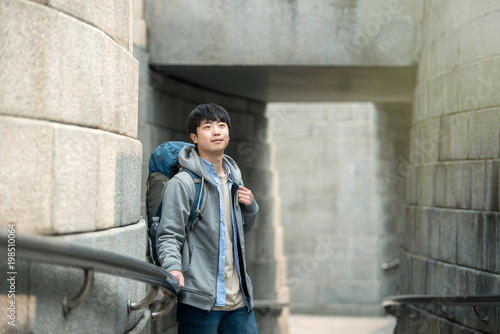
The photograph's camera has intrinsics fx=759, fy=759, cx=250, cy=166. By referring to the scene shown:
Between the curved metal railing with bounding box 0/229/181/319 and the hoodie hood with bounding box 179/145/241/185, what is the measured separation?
58 centimetres

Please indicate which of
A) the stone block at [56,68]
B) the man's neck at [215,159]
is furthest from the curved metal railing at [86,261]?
the man's neck at [215,159]

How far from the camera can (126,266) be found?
2998 millimetres

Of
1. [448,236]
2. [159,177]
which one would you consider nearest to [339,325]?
[448,236]

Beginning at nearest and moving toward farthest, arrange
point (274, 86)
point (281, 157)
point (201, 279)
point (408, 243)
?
point (201, 279), point (408, 243), point (274, 86), point (281, 157)

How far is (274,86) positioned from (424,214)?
280 centimetres

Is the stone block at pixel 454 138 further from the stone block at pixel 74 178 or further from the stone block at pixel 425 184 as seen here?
the stone block at pixel 74 178

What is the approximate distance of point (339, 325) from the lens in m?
12.5

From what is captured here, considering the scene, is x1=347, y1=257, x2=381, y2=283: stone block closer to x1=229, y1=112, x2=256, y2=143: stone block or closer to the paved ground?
the paved ground

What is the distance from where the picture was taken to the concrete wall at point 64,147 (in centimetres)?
272

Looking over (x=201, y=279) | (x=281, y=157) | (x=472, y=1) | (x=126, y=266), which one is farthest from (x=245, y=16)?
(x=281, y=157)

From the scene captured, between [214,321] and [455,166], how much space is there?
2.85 meters

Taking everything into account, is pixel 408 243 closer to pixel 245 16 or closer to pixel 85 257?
pixel 245 16

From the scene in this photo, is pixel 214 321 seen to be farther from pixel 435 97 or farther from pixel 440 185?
pixel 435 97

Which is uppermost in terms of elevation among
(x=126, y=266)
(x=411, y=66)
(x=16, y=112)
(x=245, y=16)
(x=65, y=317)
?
(x=245, y=16)
